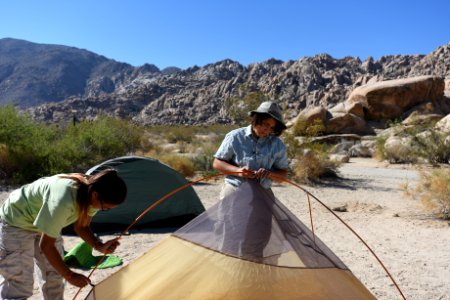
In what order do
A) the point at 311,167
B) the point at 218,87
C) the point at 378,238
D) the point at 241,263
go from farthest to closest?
1. the point at 218,87
2. the point at 311,167
3. the point at 378,238
4. the point at 241,263

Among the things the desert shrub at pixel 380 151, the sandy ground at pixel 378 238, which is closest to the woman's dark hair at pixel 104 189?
the sandy ground at pixel 378 238

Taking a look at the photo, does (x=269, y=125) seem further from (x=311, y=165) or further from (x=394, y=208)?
(x=311, y=165)

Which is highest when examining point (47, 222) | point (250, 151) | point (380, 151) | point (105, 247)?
point (250, 151)

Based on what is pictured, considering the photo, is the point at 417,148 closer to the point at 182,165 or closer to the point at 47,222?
the point at 182,165

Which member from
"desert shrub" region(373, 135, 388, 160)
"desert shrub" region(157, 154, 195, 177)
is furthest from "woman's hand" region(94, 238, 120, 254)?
"desert shrub" region(373, 135, 388, 160)

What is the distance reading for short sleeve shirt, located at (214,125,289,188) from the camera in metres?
Answer: 3.21

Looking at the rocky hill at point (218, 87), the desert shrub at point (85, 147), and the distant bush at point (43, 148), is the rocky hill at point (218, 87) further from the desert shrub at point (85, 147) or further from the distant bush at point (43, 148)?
the distant bush at point (43, 148)

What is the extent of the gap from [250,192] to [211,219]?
0.32 m

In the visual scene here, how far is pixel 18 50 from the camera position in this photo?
150875mm

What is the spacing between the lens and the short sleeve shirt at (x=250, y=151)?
3.21 m

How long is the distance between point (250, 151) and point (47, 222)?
4.92 ft

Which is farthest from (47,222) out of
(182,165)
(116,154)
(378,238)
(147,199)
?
(116,154)

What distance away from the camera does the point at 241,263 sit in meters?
2.71

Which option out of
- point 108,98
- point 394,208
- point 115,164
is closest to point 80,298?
point 115,164
